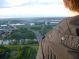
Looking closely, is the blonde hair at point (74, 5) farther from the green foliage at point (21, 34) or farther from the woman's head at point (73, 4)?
the green foliage at point (21, 34)

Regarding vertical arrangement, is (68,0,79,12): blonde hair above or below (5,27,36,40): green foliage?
above

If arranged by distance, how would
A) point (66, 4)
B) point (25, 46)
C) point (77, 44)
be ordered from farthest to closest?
point (25, 46)
point (66, 4)
point (77, 44)

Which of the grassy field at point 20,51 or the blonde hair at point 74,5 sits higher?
the blonde hair at point 74,5

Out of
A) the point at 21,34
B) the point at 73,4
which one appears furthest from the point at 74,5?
the point at 21,34

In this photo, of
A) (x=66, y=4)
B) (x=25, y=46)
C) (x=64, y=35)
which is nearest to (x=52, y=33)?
(x=64, y=35)

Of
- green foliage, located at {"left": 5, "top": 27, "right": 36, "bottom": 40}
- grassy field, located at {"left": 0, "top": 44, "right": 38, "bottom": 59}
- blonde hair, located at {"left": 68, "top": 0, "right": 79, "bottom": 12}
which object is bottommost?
grassy field, located at {"left": 0, "top": 44, "right": 38, "bottom": 59}

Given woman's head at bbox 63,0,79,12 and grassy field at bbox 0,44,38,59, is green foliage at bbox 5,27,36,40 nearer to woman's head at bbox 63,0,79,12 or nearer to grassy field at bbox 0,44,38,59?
grassy field at bbox 0,44,38,59

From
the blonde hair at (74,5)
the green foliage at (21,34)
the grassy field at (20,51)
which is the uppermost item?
the blonde hair at (74,5)

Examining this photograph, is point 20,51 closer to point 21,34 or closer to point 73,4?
point 21,34

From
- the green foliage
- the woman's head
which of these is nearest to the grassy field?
Answer: the green foliage

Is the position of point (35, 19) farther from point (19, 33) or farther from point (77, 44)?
point (77, 44)

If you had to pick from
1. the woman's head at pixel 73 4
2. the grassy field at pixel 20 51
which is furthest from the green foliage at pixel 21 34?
the woman's head at pixel 73 4
